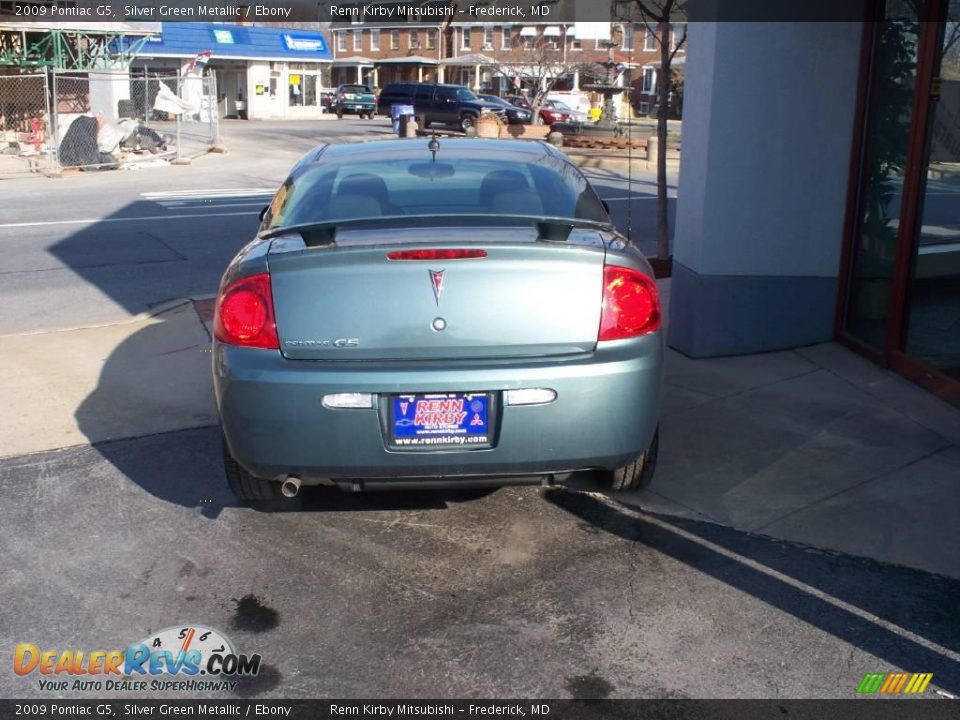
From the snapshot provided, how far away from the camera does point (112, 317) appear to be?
891 centimetres

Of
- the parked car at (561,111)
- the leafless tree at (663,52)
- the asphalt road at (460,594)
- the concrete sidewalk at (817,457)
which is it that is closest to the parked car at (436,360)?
the asphalt road at (460,594)

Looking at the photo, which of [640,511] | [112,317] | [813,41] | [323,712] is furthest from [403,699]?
[112,317]

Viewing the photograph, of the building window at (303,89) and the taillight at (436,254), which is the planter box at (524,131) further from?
the building window at (303,89)

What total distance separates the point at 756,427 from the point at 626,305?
80.6 inches

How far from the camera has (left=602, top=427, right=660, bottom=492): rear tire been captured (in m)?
4.53

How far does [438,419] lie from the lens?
12.8 feet

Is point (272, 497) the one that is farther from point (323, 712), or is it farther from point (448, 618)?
point (323, 712)

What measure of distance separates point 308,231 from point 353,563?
139 cm

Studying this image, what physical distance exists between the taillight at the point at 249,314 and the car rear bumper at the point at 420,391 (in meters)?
0.05

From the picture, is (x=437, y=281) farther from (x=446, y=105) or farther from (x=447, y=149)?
(x=446, y=105)

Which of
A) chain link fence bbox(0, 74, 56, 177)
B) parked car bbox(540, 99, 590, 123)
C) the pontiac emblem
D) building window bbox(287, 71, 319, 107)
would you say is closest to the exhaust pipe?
the pontiac emblem

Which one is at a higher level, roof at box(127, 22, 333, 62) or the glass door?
roof at box(127, 22, 333, 62)

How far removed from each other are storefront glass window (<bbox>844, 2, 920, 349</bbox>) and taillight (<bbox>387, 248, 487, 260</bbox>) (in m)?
3.71

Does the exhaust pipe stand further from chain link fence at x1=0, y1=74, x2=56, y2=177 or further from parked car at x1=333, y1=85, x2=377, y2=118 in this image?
parked car at x1=333, y1=85, x2=377, y2=118
